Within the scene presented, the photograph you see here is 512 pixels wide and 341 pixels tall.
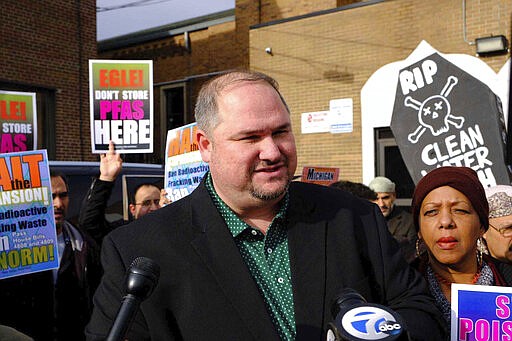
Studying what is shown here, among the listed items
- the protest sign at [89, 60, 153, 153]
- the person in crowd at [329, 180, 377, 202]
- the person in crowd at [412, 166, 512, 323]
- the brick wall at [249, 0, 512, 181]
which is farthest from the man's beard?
the brick wall at [249, 0, 512, 181]

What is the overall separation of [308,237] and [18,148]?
4.12 meters

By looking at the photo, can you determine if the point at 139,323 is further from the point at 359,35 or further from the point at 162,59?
the point at 162,59

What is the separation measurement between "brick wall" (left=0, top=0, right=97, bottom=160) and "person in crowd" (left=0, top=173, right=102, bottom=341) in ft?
30.6

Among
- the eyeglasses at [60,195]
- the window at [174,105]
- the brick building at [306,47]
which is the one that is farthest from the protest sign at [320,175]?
the window at [174,105]

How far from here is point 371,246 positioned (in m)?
1.84

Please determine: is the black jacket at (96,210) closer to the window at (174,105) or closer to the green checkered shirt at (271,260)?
the green checkered shirt at (271,260)

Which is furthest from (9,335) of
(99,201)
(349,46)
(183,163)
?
(349,46)

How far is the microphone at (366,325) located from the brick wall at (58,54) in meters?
12.1

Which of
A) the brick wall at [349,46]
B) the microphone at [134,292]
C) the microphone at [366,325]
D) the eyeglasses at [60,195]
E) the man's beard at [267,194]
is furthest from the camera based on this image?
the brick wall at [349,46]

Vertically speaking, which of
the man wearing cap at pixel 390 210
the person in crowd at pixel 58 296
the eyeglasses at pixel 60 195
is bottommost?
the person in crowd at pixel 58 296

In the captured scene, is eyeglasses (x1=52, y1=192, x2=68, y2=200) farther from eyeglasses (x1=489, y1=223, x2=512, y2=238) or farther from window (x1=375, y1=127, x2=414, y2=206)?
window (x1=375, y1=127, x2=414, y2=206)

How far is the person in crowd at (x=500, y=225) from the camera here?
10.00 feet

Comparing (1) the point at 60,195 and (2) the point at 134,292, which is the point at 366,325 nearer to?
(2) the point at 134,292

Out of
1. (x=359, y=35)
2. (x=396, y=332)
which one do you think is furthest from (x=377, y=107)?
(x=396, y=332)
